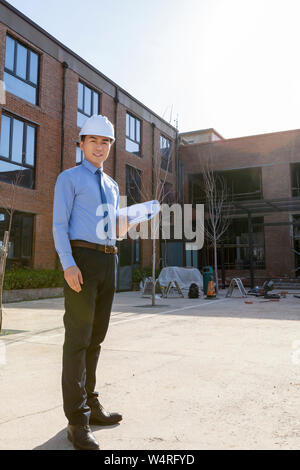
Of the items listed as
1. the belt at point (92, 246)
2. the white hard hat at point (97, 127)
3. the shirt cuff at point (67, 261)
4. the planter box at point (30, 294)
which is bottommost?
the planter box at point (30, 294)

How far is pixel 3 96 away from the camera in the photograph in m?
13.0

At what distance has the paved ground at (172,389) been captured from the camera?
2.29 meters

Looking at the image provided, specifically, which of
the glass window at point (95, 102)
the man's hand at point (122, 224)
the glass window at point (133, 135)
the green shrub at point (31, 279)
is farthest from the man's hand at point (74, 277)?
the glass window at point (133, 135)

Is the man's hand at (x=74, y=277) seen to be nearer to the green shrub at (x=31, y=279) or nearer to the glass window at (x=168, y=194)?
the green shrub at (x=31, y=279)

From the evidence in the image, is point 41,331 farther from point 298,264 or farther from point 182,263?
point 298,264

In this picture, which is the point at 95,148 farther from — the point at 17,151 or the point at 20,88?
the point at 20,88

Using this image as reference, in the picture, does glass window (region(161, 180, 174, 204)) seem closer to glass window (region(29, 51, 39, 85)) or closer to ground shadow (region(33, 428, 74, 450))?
glass window (region(29, 51, 39, 85))

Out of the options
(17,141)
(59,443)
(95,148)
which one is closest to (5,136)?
(17,141)

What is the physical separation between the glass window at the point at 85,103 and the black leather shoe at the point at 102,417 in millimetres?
15615

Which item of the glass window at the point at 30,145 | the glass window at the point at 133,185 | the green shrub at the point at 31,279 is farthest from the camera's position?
the glass window at the point at 133,185

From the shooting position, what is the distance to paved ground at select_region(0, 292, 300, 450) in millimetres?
2291

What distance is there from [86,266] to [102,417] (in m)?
0.99

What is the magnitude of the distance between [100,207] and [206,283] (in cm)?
1319

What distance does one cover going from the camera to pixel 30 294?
12.8 metres
